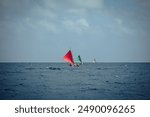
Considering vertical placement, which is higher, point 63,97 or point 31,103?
point 63,97

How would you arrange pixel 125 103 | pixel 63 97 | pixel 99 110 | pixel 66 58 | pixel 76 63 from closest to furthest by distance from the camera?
pixel 99 110
pixel 125 103
pixel 63 97
pixel 66 58
pixel 76 63

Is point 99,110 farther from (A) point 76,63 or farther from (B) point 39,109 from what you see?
(A) point 76,63

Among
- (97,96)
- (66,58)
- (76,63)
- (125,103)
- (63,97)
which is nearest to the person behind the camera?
(125,103)

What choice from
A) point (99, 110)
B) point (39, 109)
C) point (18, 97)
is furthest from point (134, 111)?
point (18, 97)

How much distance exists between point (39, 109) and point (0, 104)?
193 centimetres

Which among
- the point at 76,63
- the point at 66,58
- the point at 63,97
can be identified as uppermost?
the point at 76,63

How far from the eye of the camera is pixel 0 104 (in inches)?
421

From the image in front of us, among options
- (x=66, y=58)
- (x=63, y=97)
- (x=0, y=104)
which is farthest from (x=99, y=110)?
(x=66, y=58)

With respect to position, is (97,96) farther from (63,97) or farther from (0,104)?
(0,104)

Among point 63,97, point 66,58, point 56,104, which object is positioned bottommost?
point 56,104

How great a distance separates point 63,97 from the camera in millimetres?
22000

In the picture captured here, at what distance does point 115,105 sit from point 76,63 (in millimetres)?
75776

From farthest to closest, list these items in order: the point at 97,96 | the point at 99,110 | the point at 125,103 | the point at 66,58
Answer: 1. the point at 66,58
2. the point at 97,96
3. the point at 125,103
4. the point at 99,110

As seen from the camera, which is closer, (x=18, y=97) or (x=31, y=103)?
(x=31, y=103)
